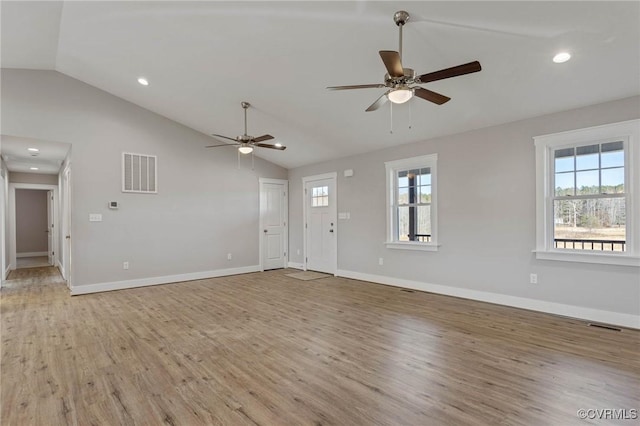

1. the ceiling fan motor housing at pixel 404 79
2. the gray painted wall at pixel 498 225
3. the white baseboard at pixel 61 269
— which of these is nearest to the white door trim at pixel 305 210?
the gray painted wall at pixel 498 225

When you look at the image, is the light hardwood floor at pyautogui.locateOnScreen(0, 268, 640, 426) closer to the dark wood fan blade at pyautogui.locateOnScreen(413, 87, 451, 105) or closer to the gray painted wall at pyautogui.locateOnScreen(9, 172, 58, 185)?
the dark wood fan blade at pyautogui.locateOnScreen(413, 87, 451, 105)

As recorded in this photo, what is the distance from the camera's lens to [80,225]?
217 inches

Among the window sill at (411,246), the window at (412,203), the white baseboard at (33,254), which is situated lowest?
the white baseboard at (33,254)

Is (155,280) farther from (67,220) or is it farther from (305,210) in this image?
(305,210)

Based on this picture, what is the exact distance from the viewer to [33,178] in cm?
838

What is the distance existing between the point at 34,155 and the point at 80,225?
2.19m

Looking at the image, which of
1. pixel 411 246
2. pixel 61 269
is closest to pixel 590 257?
pixel 411 246

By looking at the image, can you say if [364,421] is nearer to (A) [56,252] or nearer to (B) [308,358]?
(B) [308,358]

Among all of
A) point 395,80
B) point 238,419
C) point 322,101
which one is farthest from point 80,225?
point 395,80

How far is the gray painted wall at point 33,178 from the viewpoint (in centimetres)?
805

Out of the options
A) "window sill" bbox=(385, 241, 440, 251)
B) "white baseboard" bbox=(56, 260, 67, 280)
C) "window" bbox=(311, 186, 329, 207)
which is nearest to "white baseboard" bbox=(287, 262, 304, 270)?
"window" bbox=(311, 186, 329, 207)

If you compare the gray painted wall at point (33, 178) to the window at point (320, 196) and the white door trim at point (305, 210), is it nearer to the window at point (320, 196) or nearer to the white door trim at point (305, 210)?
the white door trim at point (305, 210)

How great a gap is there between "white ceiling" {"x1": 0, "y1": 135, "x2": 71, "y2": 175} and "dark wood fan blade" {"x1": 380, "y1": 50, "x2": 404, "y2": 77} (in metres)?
5.68

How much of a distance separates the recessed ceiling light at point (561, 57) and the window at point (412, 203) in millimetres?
2194
